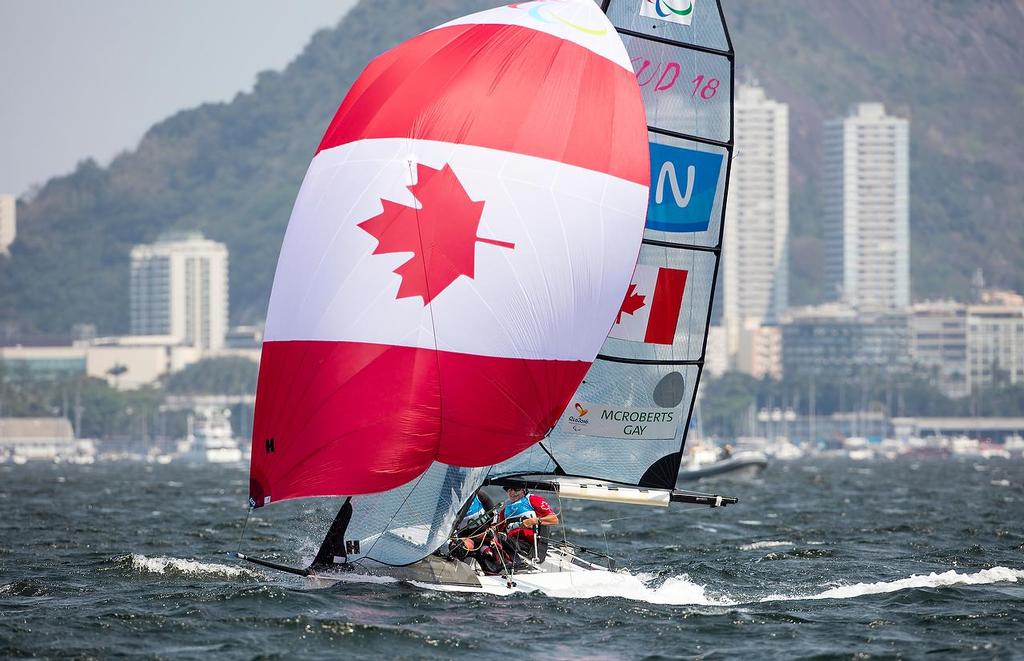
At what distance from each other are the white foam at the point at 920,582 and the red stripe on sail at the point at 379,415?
11.4 ft

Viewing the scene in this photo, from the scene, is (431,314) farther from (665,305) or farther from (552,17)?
(665,305)

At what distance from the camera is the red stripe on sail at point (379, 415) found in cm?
1507

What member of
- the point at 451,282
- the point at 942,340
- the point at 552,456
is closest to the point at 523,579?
the point at 552,456

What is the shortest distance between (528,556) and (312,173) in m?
4.07

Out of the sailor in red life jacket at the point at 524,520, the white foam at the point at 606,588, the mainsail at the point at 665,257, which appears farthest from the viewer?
the mainsail at the point at 665,257

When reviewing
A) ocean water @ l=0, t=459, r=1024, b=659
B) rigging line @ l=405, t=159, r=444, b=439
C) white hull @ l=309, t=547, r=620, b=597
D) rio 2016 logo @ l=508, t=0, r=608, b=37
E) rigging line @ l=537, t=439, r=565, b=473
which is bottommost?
ocean water @ l=0, t=459, r=1024, b=659

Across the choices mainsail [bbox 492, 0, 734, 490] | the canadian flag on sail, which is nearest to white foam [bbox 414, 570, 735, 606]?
mainsail [bbox 492, 0, 734, 490]

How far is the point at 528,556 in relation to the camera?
648 inches

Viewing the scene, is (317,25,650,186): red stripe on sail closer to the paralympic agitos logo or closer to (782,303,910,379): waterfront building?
the paralympic agitos logo

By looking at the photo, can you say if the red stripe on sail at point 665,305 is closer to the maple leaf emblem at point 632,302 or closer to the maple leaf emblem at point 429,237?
the maple leaf emblem at point 632,302

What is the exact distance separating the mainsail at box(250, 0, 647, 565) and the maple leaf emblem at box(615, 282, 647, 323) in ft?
4.68

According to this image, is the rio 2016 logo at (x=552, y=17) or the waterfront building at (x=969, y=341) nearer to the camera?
the rio 2016 logo at (x=552, y=17)

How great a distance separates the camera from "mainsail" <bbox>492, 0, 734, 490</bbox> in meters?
17.3

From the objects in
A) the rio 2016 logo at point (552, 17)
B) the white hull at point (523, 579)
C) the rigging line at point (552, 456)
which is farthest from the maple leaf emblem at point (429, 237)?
the white hull at point (523, 579)
